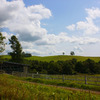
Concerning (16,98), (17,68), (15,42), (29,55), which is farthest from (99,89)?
(29,55)

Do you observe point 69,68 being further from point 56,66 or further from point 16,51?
point 16,51

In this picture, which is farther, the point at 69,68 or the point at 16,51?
the point at 16,51

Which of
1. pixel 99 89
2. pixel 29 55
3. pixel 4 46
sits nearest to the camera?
pixel 99 89

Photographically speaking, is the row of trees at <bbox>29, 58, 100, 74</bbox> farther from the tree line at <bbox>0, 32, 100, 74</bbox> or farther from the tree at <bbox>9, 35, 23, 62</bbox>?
the tree at <bbox>9, 35, 23, 62</bbox>

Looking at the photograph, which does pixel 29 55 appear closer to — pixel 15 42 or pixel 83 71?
pixel 15 42

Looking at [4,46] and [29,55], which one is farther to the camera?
[29,55]

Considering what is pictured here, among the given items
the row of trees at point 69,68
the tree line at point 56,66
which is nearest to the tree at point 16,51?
the tree line at point 56,66

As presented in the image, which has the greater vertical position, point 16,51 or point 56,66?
point 16,51

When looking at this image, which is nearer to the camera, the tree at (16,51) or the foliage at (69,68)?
the foliage at (69,68)

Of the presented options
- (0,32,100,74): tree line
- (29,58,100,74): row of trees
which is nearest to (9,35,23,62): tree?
(0,32,100,74): tree line

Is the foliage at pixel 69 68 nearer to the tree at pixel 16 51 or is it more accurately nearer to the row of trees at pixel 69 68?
the row of trees at pixel 69 68

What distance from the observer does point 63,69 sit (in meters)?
52.1

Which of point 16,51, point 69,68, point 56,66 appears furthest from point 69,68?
point 16,51

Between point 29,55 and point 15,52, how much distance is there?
163ft
